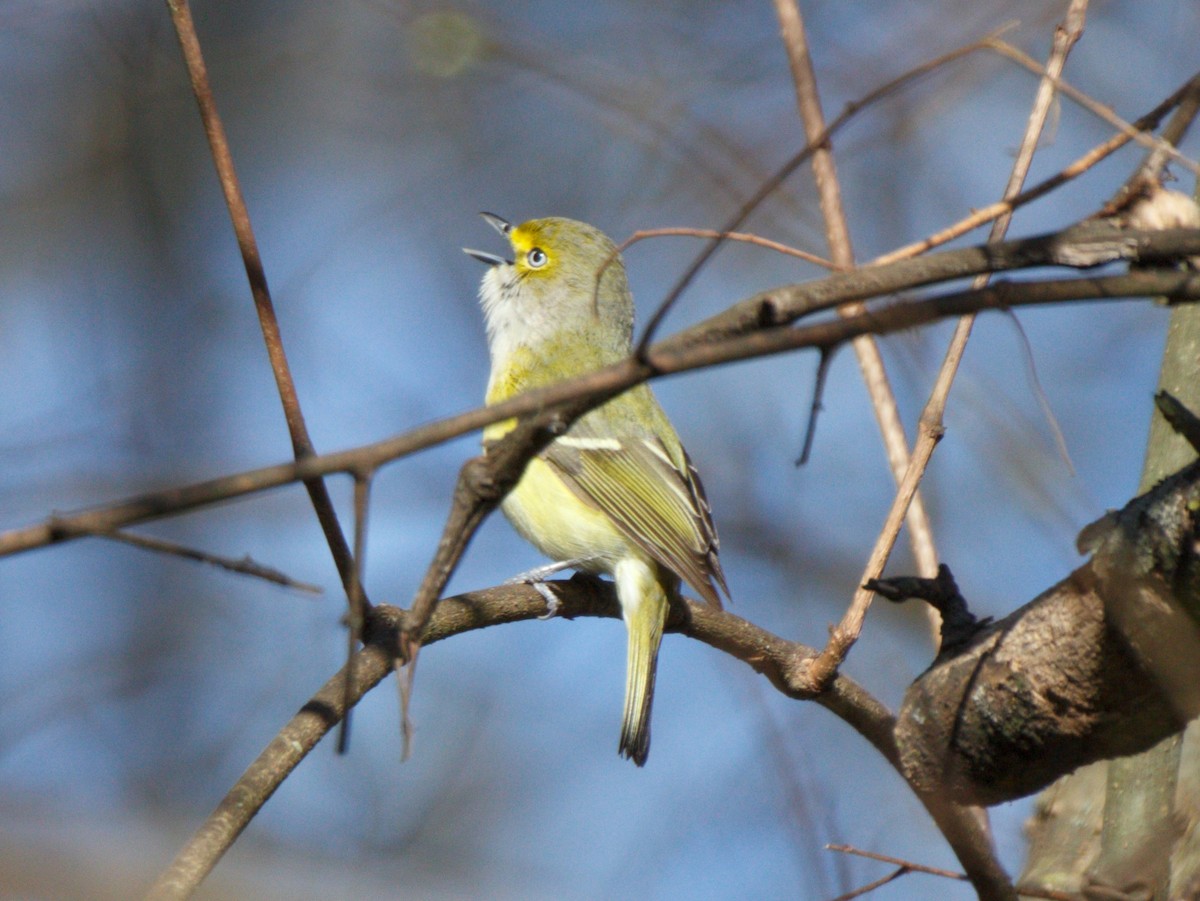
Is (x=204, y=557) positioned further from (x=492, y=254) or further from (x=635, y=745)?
(x=492, y=254)

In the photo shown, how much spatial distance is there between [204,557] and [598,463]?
8.87ft

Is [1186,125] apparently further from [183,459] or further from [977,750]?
[183,459]

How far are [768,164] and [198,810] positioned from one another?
13.1ft

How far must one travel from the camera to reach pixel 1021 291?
1204 millimetres

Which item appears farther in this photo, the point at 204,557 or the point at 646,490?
the point at 646,490

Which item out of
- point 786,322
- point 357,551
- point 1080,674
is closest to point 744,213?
point 786,322

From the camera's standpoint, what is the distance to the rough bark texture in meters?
1.53

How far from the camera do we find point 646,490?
3.97 meters

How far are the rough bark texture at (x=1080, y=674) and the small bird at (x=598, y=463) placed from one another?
4.00 ft

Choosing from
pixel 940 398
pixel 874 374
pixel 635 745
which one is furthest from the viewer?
pixel 635 745

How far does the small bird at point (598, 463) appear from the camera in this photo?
3.44 m

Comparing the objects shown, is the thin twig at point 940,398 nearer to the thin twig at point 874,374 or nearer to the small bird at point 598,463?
the thin twig at point 874,374

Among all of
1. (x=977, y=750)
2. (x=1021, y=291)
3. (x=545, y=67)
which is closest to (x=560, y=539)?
(x=977, y=750)

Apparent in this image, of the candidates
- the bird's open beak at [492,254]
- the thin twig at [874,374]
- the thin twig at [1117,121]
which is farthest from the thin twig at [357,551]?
the bird's open beak at [492,254]
